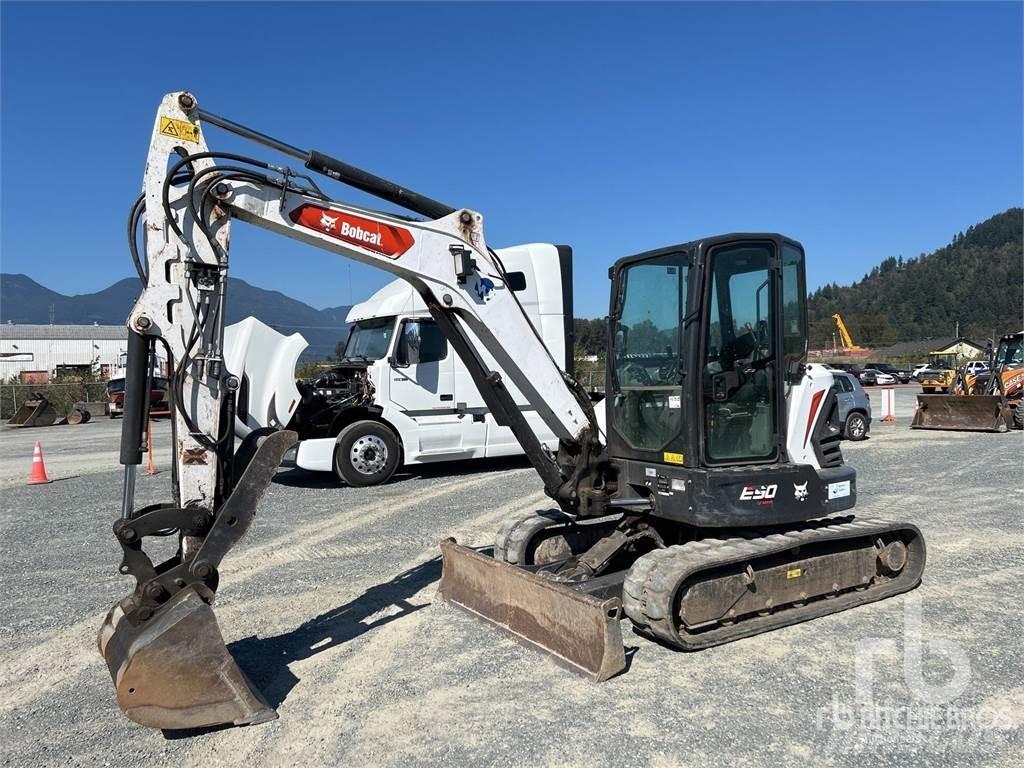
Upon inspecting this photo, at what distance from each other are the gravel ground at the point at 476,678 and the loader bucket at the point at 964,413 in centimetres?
1039

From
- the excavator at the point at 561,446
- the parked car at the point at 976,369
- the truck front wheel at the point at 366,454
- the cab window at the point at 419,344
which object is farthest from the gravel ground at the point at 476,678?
the parked car at the point at 976,369

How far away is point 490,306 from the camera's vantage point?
5.26 meters

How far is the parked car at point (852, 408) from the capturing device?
15742 millimetres

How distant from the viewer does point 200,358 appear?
14.0ft

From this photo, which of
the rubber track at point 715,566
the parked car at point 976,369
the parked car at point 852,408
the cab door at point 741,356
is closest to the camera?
the rubber track at point 715,566

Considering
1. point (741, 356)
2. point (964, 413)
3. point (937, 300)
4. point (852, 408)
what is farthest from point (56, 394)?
point (937, 300)

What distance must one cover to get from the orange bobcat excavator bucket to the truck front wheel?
6.92 metres

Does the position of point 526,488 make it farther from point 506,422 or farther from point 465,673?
point 465,673

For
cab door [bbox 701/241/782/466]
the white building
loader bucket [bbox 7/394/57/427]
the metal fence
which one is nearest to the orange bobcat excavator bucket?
cab door [bbox 701/241/782/466]

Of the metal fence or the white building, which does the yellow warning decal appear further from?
the white building

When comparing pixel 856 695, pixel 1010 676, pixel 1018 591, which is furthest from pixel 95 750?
pixel 1018 591

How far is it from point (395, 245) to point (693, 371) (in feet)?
6.90

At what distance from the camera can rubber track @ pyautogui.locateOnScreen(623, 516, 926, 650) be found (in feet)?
15.1

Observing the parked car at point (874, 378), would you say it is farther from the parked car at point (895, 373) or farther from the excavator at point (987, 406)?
the excavator at point (987, 406)
